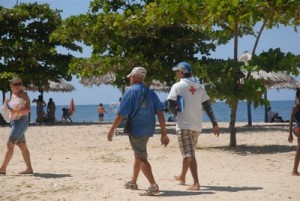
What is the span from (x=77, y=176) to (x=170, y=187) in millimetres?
1810

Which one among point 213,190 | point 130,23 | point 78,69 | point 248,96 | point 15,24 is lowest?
point 213,190

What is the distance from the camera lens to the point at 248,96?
11.5 m

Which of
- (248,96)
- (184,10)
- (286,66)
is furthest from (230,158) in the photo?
(184,10)

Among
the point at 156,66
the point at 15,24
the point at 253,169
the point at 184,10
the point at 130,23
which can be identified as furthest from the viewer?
the point at 15,24

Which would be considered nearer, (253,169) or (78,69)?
(253,169)

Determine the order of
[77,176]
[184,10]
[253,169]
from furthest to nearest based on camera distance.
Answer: [184,10] < [253,169] < [77,176]

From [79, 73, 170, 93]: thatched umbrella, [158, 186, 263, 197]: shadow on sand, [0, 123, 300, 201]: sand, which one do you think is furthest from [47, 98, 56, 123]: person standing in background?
[158, 186, 263, 197]: shadow on sand

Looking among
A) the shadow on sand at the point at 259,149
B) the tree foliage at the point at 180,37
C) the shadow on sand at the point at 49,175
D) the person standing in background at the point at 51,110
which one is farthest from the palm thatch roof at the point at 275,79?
the shadow on sand at the point at 49,175

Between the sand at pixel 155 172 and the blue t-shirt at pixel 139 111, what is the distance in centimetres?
83

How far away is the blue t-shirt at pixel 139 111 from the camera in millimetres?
6574

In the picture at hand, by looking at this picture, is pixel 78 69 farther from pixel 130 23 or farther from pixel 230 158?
pixel 230 158

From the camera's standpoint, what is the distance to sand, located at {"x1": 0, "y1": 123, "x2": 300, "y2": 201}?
6.70m

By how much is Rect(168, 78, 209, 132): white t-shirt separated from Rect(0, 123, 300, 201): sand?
883mm

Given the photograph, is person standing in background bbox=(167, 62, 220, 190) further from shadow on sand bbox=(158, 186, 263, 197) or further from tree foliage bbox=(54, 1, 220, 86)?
tree foliage bbox=(54, 1, 220, 86)
